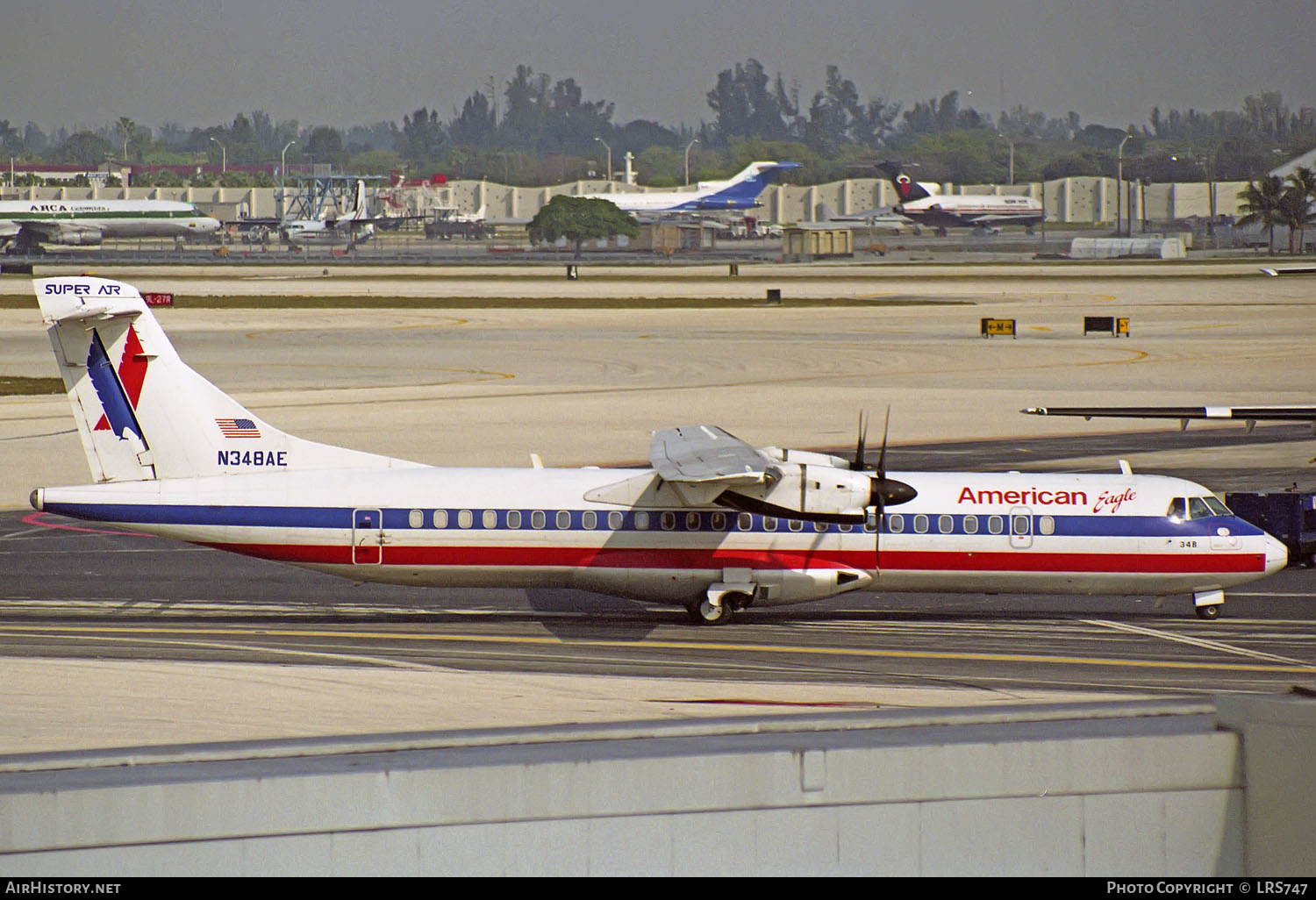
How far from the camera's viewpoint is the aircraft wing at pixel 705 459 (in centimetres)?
2559

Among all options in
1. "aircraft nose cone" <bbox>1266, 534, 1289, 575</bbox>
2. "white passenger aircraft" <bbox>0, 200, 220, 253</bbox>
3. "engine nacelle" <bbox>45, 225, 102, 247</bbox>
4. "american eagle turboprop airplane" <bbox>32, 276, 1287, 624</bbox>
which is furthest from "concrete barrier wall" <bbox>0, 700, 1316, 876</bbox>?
"engine nacelle" <bbox>45, 225, 102, 247</bbox>

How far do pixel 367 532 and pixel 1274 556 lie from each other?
1802 centimetres

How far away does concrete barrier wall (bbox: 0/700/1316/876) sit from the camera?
1066 centimetres

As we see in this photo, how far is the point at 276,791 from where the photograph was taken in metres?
10.8

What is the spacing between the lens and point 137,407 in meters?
29.0

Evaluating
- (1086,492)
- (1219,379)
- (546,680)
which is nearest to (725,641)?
(546,680)

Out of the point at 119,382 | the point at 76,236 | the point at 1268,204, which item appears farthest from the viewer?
the point at 1268,204

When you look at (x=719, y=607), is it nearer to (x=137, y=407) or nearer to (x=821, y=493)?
(x=821, y=493)

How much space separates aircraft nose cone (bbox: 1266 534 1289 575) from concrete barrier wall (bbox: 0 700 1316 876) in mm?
18815

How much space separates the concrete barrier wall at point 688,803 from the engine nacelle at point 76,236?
169480 mm

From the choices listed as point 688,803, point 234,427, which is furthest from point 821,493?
point 688,803

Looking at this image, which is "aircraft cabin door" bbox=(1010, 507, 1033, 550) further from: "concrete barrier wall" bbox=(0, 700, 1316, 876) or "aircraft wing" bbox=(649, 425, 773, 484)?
"concrete barrier wall" bbox=(0, 700, 1316, 876)

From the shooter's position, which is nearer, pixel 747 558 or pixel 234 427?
pixel 747 558

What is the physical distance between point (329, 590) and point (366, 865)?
22.1 m
